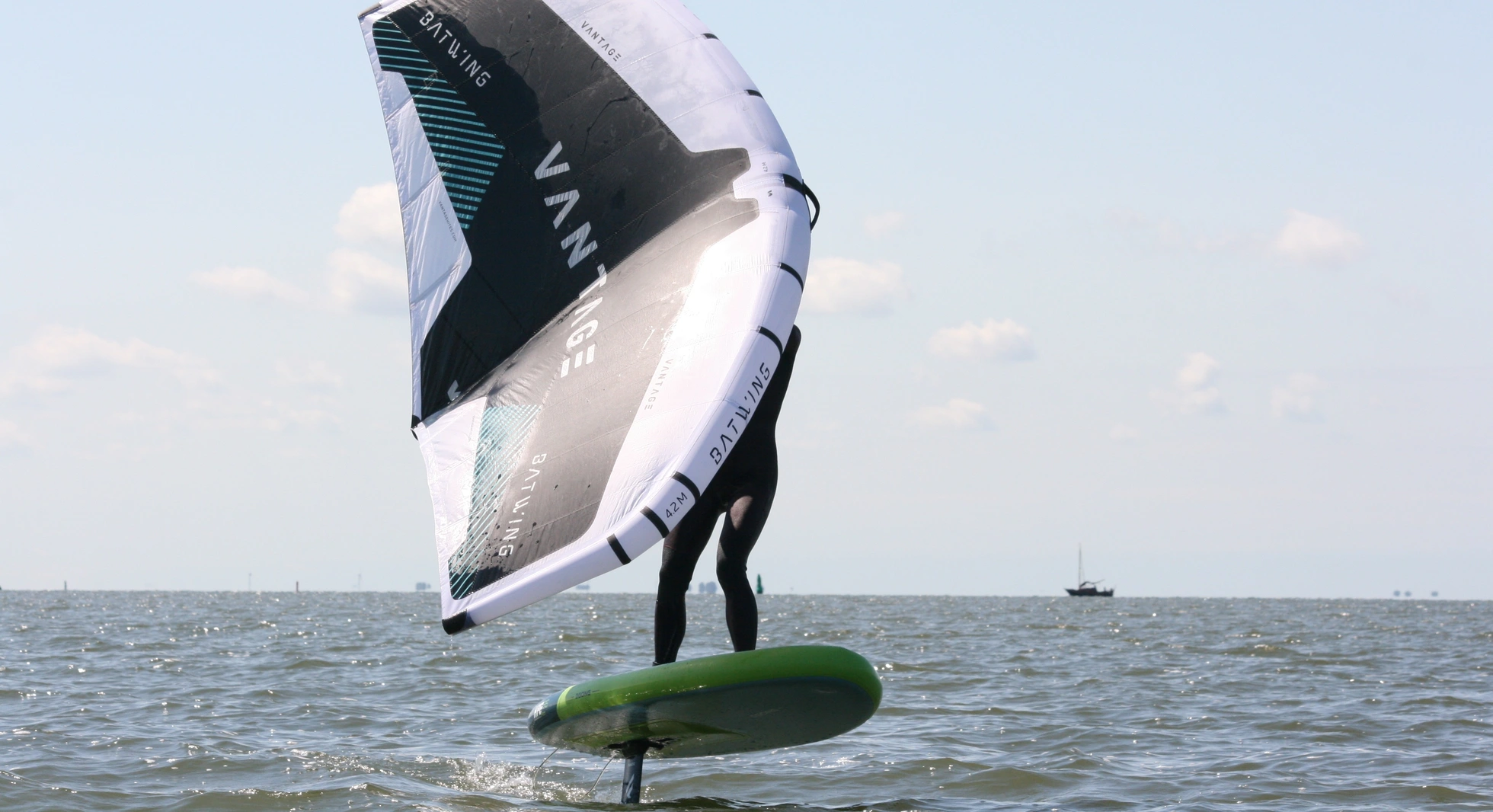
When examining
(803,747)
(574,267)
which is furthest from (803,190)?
(803,747)

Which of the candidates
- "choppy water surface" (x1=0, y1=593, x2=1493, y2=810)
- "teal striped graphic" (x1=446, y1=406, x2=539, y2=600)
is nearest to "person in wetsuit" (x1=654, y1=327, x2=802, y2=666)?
"teal striped graphic" (x1=446, y1=406, x2=539, y2=600)

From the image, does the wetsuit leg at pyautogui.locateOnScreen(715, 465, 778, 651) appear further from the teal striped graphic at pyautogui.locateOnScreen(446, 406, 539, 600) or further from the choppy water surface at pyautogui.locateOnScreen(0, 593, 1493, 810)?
the choppy water surface at pyautogui.locateOnScreen(0, 593, 1493, 810)

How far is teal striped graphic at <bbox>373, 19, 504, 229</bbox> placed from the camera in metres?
5.91

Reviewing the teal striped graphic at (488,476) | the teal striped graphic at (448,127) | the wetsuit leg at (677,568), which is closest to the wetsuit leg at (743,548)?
the wetsuit leg at (677,568)

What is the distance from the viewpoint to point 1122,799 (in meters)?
5.95

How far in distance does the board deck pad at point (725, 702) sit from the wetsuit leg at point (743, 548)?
0.73 feet

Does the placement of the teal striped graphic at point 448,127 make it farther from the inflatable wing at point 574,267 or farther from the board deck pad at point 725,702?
the board deck pad at point 725,702

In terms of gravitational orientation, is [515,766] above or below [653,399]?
below

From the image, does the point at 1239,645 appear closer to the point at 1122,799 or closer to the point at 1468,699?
the point at 1468,699

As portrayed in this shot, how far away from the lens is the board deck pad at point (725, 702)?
4.54m

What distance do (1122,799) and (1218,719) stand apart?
11.1 ft

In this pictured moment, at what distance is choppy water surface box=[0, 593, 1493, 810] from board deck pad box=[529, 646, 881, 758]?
2.09ft

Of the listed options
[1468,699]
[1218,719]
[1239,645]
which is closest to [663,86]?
[1218,719]

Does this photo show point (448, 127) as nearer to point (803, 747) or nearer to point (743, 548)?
point (743, 548)
